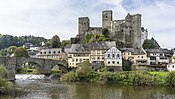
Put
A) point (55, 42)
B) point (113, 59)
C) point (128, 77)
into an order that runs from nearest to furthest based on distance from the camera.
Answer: point (128, 77)
point (113, 59)
point (55, 42)

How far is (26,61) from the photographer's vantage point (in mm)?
77125

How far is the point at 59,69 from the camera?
312 feet

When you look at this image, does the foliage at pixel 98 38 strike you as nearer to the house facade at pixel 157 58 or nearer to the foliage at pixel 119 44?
the foliage at pixel 119 44

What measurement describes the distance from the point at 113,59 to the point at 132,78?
1837 centimetres

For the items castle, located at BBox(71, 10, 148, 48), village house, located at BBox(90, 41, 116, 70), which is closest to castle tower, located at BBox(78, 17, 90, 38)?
castle, located at BBox(71, 10, 148, 48)

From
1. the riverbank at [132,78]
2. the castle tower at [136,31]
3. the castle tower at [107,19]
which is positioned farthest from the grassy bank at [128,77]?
the castle tower at [107,19]

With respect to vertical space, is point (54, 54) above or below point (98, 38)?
below

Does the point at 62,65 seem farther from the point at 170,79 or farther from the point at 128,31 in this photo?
the point at 170,79

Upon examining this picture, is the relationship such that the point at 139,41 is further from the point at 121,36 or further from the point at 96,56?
the point at 96,56

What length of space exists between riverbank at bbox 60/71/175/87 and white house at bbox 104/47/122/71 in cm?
1064

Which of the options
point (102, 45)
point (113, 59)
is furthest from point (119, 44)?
point (113, 59)

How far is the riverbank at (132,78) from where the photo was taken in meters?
60.3

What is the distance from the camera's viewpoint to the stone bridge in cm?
7169

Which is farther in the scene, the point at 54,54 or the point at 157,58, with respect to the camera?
the point at 54,54
